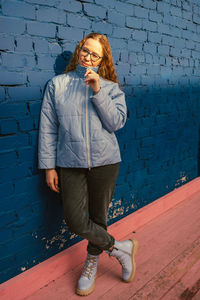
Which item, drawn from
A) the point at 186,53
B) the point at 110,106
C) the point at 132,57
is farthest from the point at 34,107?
the point at 186,53

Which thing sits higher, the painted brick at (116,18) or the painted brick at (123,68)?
the painted brick at (116,18)

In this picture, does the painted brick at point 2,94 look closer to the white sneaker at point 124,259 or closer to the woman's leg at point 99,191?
the woman's leg at point 99,191

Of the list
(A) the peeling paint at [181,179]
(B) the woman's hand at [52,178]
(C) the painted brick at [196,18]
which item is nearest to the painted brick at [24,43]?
(B) the woman's hand at [52,178]

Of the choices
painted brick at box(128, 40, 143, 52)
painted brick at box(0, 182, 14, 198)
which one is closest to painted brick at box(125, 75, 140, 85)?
painted brick at box(128, 40, 143, 52)

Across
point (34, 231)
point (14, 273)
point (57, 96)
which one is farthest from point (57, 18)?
point (14, 273)

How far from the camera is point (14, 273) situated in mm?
1869

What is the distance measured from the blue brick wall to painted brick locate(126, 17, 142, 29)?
2 centimetres

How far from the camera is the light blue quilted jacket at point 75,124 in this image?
5.50 feet

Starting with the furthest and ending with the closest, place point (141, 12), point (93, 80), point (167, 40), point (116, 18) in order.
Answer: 1. point (167, 40)
2. point (141, 12)
3. point (116, 18)
4. point (93, 80)

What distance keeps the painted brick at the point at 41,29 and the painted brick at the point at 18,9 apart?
4 cm

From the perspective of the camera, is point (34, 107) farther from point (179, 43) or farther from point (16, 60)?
point (179, 43)

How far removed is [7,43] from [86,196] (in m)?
1.06

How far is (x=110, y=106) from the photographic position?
1.66 meters

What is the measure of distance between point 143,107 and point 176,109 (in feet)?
2.26
